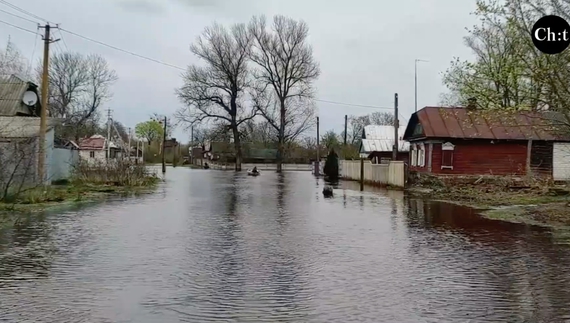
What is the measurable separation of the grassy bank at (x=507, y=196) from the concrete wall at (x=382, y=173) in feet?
3.77

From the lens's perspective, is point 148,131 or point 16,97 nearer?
point 16,97

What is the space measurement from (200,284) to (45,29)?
22.0 m

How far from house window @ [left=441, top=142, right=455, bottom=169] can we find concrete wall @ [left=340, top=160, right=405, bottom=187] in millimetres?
3316

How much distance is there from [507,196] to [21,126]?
23768mm

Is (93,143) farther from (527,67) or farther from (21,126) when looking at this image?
(527,67)

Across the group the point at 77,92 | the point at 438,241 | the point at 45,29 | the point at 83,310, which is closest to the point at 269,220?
the point at 438,241

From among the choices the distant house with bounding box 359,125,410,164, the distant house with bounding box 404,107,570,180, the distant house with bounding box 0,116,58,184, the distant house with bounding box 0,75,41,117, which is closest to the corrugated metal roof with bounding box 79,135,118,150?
the distant house with bounding box 359,125,410,164

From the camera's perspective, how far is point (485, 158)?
3862 cm

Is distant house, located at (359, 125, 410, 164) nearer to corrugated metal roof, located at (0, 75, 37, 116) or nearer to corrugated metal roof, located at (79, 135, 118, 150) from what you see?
corrugated metal roof, located at (0, 75, 37, 116)

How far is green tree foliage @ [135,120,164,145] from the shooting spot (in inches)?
5094

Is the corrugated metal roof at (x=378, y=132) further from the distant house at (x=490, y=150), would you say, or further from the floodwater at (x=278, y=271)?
the floodwater at (x=278, y=271)

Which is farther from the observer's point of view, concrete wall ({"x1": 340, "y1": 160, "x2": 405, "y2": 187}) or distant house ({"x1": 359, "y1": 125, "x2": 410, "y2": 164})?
distant house ({"x1": 359, "y1": 125, "x2": 410, "y2": 164})

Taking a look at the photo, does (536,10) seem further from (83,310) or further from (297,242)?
(83,310)

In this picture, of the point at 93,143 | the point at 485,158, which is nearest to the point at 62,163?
the point at 485,158
